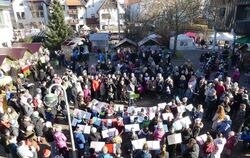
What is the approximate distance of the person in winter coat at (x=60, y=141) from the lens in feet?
30.2

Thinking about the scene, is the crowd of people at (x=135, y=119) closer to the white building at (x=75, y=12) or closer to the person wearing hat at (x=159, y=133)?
the person wearing hat at (x=159, y=133)

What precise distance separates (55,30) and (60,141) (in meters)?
23.2

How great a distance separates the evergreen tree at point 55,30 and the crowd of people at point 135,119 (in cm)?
1515

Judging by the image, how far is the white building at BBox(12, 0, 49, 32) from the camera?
56594mm

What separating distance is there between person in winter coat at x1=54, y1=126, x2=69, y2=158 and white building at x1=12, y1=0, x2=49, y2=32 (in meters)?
51.3

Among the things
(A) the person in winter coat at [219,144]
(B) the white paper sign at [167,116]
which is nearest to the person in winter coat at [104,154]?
(B) the white paper sign at [167,116]

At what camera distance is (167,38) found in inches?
1287

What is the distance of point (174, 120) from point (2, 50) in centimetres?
1759

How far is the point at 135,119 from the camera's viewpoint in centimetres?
1027

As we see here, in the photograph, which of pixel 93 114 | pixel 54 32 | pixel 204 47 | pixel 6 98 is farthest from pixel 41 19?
pixel 93 114

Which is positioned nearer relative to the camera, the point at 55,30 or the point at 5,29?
the point at 5,29

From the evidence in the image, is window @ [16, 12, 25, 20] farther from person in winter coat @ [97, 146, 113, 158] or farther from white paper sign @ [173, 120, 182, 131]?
person in winter coat @ [97, 146, 113, 158]

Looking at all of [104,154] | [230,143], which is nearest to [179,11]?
[230,143]

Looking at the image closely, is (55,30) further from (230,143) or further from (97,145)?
(230,143)
